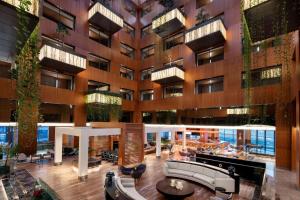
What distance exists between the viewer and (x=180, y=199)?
7152mm

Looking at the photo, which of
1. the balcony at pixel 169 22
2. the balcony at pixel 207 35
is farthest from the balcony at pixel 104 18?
the balcony at pixel 207 35

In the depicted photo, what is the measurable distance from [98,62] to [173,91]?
7.83 metres

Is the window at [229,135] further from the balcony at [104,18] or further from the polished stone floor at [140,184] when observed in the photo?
the balcony at [104,18]

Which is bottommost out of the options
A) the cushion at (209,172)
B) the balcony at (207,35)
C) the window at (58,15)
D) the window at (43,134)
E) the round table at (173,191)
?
the round table at (173,191)

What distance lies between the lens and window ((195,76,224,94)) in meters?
15.4

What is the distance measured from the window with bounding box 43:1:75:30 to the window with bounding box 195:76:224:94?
12.0 m

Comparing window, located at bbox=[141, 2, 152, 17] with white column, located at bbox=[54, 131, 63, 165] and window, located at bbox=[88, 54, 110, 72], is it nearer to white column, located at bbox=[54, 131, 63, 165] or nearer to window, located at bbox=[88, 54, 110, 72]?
window, located at bbox=[88, 54, 110, 72]

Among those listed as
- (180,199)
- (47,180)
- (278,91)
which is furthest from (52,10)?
(278,91)

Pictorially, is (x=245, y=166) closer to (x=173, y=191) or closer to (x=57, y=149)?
(x=173, y=191)

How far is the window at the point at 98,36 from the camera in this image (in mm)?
17938

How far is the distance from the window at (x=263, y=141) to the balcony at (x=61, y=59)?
635 inches

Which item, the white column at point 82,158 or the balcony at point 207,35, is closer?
the white column at point 82,158

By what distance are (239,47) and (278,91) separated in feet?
14.4

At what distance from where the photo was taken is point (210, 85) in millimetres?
16125
